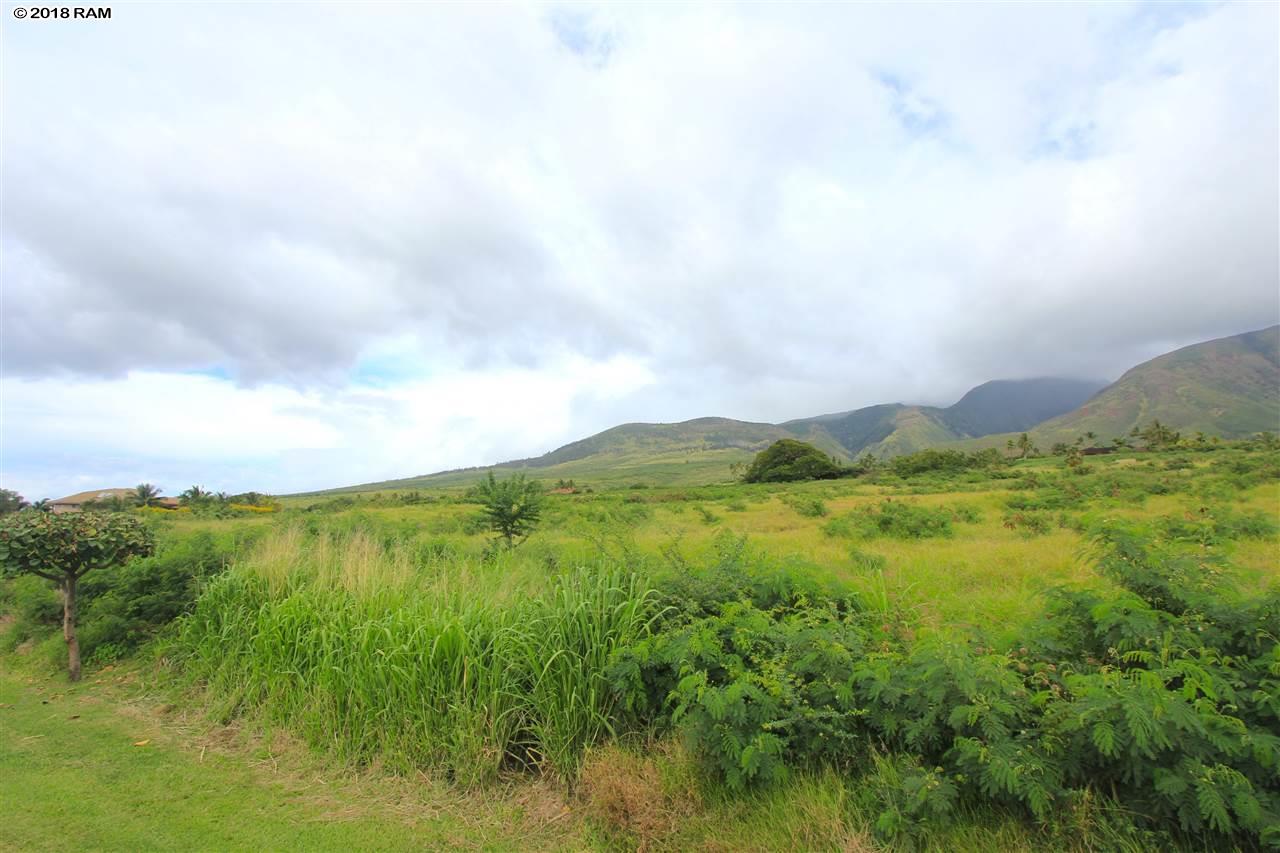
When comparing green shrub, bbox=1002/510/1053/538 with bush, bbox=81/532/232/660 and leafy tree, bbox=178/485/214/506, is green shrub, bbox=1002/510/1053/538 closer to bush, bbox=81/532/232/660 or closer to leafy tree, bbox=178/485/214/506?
bush, bbox=81/532/232/660

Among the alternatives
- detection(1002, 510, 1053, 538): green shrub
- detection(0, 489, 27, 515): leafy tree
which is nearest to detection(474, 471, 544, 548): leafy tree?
detection(1002, 510, 1053, 538): green shrub

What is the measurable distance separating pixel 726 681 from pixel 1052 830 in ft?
6.16

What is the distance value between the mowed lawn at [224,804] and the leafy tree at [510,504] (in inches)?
304

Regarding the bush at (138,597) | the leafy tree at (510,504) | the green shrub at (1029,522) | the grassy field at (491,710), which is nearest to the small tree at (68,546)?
the bush at (138,597)

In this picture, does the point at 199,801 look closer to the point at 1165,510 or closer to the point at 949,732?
the point at 949,732

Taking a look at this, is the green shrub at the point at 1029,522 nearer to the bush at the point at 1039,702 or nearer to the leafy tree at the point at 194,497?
the bush at the point at 1039,702

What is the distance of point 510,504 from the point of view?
43.5 feet

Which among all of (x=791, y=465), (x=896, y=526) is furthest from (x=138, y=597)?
(x=791, y=465)

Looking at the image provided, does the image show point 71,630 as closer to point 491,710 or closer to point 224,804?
point 224,804

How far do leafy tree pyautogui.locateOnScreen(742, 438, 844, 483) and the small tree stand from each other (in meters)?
70.9

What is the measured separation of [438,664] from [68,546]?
17.6 feet

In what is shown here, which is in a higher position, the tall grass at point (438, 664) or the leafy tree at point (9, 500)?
the leafy tree at point (9, 500)

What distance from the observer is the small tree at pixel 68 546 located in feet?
22.2

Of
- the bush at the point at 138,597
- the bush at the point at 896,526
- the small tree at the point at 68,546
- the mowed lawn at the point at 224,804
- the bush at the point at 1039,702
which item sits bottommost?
the bush at the point at 896,526
